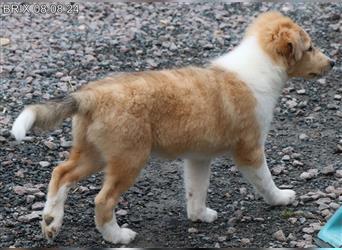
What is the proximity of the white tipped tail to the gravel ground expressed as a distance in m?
0.83

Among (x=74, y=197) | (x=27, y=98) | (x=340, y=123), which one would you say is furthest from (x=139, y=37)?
(x=74, y=197)

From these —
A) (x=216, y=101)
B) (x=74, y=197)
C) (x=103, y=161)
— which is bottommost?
(x=74, y=197)

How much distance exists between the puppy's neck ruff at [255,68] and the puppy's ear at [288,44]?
0.09m

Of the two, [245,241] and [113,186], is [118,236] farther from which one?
[245,241]

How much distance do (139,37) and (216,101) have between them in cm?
348

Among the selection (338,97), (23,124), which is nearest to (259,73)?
(23,124)

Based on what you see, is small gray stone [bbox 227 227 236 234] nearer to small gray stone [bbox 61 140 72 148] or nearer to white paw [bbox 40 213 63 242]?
white paw [bbox 40 213 63 242]

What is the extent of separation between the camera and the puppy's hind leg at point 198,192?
500cm

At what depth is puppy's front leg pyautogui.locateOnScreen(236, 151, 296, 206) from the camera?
16.3 feet

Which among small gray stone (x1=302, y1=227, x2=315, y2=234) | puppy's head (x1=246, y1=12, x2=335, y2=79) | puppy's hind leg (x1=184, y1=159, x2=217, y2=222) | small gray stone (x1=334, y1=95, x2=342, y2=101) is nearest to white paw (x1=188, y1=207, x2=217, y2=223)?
puppy's hind leg (x1=184, y1=159, x2=217, y2=222)

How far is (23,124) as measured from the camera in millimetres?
4230

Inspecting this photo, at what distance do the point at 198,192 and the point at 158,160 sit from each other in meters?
0.87

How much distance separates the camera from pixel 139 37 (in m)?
8.07

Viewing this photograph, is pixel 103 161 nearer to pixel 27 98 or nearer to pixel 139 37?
pixel 27 98
